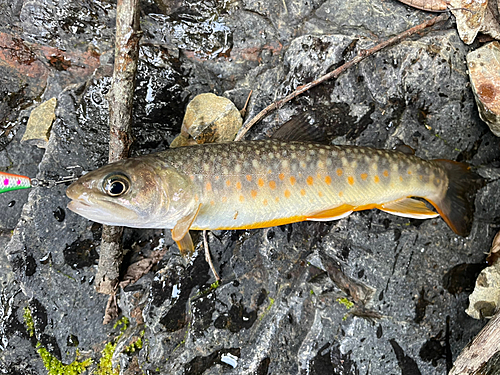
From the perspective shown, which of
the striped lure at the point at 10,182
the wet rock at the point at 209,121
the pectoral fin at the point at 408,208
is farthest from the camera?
the wet rock at the point at 209,121

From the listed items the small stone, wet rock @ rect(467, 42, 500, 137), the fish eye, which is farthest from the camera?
the small stone

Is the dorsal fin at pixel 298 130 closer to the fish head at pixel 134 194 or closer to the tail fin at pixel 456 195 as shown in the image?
the fish head at pixel 134 194

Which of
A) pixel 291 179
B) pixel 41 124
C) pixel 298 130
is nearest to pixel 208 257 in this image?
pixel 291 179

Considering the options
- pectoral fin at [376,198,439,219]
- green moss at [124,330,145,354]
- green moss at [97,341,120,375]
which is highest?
pectoral fin at [376,198,439,219]

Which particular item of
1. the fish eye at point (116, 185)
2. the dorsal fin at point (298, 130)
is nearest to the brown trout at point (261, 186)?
the fish eye at point (116, 185)

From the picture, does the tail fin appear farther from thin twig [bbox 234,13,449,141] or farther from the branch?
the branch

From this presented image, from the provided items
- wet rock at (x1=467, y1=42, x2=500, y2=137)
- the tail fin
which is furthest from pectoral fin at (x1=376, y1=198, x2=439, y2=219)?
wet rock at (x1=467, y1=42, x2=500, y2=137)

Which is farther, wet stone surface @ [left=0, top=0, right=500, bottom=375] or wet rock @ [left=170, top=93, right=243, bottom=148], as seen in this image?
wet rock @ [left=170, top=93, right=243, bottom=148]
